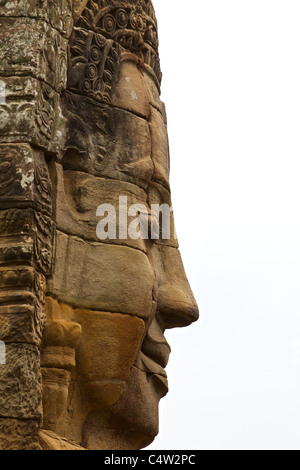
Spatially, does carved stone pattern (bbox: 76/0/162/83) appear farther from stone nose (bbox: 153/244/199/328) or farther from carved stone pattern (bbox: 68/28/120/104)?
stone nose (bbox: 153/244/199/328)

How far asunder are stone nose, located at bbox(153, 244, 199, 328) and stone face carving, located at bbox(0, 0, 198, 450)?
1cm

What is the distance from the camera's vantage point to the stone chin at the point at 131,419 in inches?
371

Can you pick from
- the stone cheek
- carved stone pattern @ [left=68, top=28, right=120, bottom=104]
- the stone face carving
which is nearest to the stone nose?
the stone face carving

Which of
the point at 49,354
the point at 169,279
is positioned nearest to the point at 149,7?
the point at 169,279

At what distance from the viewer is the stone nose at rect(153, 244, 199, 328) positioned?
32.7 feet

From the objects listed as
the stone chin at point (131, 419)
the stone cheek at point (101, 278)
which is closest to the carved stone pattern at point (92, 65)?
the stone cheek at point (101, 278)

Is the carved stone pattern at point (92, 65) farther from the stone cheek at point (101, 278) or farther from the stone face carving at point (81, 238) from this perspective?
the stone cheek at point (101, 278)

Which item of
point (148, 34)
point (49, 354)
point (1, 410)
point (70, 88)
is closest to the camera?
point (1, 410)

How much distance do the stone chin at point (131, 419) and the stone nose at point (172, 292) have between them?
1.49ft

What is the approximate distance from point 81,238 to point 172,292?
1071 mm

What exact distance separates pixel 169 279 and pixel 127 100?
4.91 ft

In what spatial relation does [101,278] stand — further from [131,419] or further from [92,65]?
[92,65]

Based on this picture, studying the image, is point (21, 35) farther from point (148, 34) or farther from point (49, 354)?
point (49, 354)

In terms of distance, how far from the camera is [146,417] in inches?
382
